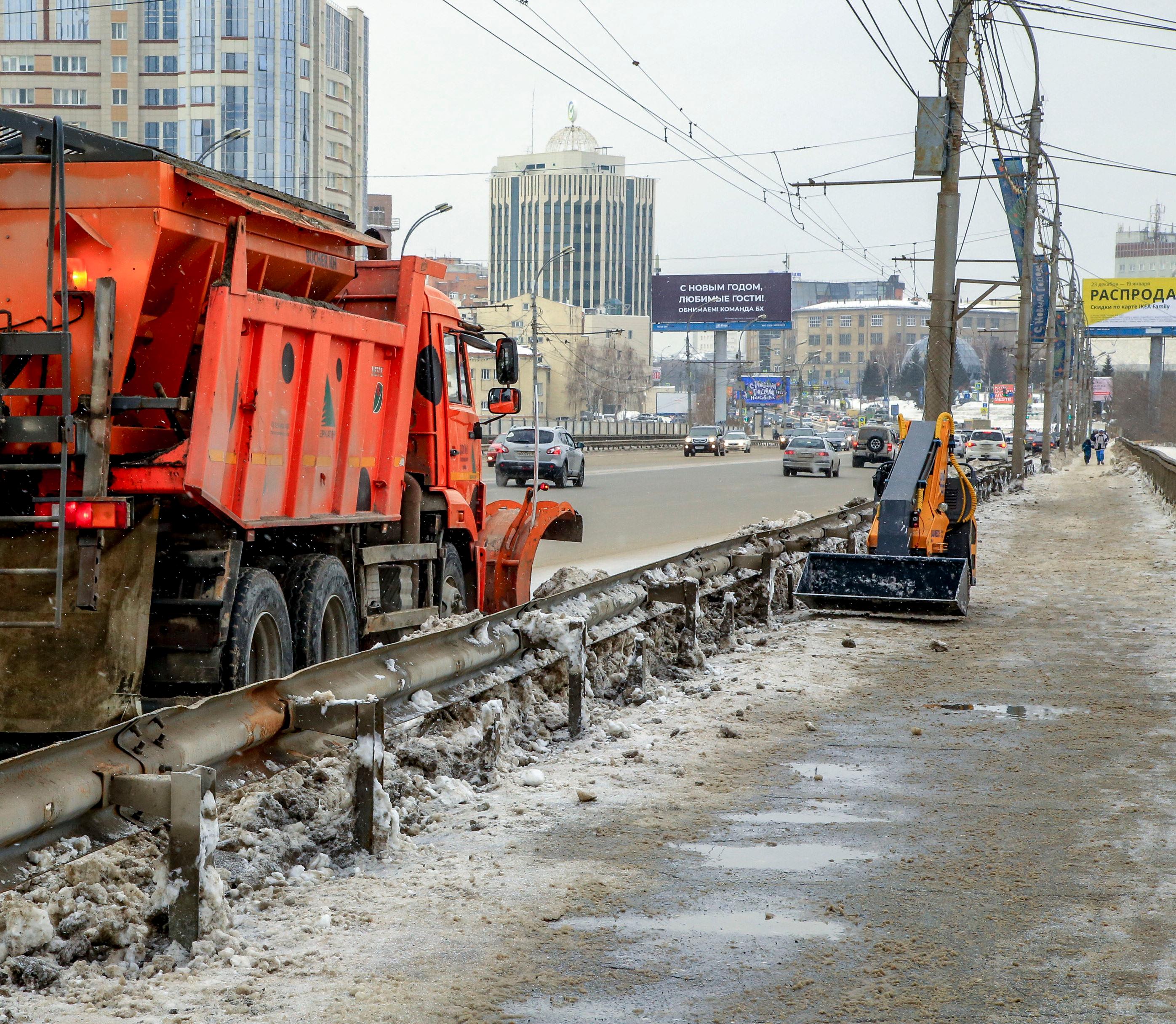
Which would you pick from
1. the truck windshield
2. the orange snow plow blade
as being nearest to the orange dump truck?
the orange snow plow blade

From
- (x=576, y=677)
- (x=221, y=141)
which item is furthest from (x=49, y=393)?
(x=221, y=141)

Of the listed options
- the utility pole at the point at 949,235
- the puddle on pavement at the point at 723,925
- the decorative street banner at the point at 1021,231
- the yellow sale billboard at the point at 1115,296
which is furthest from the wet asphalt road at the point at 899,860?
the yellow sale billboard at the point at 1115,296

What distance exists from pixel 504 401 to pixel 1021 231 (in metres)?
27.9

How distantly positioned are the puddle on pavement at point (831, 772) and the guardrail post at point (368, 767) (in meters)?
2.41

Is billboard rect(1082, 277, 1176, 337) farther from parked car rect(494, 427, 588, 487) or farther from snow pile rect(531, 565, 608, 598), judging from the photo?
snow pile rect(531, 565, 608, 598)

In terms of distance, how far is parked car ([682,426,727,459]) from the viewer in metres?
69.7

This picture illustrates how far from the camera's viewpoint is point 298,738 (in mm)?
4953

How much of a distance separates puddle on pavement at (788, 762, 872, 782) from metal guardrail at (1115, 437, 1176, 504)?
25.7 meters

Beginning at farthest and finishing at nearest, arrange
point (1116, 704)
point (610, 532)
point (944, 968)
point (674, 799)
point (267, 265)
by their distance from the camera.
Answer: point (610, 532)
point (1116, 704)
point (267, 265)
point (674, 799)
point (944, 968)

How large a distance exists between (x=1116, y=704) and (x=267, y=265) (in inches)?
232

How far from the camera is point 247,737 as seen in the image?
4590 mm

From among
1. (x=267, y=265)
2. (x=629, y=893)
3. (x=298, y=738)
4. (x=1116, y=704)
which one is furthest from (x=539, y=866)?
(x=1116, y=704)

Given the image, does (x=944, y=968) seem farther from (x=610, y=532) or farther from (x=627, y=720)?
(x=610, y=532)

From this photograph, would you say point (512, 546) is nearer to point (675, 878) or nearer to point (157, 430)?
point (157, 430)
